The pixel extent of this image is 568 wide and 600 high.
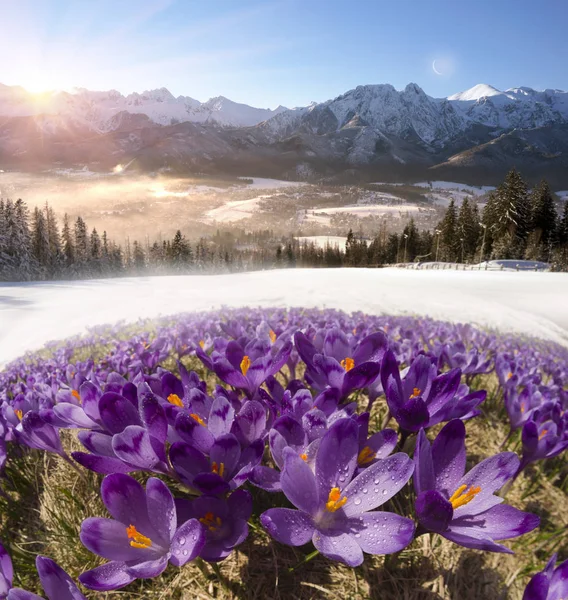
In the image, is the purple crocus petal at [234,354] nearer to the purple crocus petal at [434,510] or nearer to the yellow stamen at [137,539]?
the yellow stamen at [137,539]

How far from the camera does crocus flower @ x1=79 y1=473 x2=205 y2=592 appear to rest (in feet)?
2.70

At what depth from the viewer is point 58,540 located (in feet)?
4.43

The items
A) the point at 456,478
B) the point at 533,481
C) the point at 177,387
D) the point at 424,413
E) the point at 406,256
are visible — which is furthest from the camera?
the point at 406,256

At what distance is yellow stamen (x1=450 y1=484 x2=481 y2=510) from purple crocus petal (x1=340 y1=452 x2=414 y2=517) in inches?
6.4

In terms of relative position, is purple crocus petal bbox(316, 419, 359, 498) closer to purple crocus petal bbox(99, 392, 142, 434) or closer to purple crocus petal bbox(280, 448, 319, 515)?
purple crocus petal bbox(280, 448, 319, 515)

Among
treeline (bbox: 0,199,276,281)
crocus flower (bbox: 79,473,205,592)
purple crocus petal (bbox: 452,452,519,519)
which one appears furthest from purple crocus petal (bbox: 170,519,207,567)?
treeline (bbox: 0,199,276,281)

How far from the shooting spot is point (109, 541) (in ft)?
2.87

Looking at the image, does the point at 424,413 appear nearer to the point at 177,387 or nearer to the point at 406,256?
the point at 177,387

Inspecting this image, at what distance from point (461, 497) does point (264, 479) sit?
19.9 inches

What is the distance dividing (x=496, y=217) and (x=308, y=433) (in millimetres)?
61371

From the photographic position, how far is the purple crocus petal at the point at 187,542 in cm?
81

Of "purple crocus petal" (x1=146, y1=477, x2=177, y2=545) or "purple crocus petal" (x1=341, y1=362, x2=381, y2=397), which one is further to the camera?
"purple crocus petal" (x1=341, y1=362, x2=381, y2=397)

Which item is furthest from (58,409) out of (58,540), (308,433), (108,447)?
(308,433)

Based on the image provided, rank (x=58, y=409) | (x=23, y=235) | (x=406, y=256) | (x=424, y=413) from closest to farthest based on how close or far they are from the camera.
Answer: (x=424, y=413) < (x=58, y=409) < (x=23, y=235) < (x=406, y=256)
